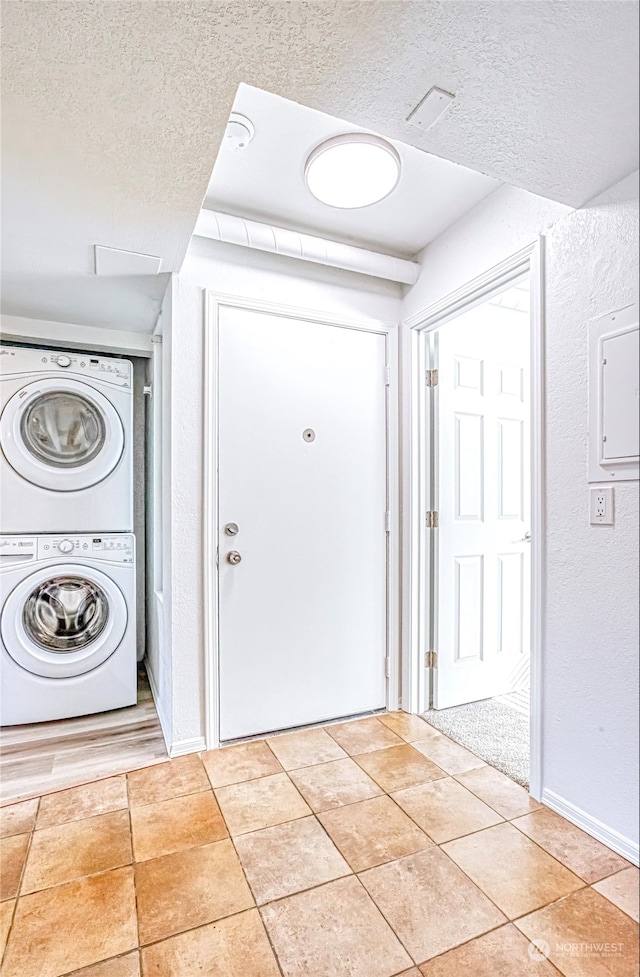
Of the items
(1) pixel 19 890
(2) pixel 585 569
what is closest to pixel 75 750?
(1) pixel 19 890

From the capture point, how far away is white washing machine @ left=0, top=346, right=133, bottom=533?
229 cm

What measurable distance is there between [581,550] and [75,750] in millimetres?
2112

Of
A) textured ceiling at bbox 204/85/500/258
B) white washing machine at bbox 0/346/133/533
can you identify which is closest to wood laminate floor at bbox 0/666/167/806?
white washing machine at bbox 0/346/133/533

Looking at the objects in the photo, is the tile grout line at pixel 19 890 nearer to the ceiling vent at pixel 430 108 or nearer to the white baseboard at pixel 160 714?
the white baseboard at pixel 160 714

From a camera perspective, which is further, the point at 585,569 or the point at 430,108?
the point at 585,569

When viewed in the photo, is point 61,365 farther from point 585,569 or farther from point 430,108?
point 585,569

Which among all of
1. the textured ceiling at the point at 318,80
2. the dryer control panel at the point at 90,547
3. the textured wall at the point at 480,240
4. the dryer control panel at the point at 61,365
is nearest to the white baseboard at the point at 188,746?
the dryer control panel at the point at 90,547

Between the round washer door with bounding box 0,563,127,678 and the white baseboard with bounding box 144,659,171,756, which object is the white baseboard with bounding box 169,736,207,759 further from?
the round washer door with bounding box 0,563,127,678

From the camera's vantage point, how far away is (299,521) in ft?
7.29

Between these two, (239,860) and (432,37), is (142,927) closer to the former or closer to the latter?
(239,860)

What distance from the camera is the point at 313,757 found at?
195 centimetres

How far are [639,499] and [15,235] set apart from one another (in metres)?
1.97

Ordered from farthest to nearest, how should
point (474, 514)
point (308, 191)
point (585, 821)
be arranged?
point (474, 514), point (308, 191), point (585, 821)

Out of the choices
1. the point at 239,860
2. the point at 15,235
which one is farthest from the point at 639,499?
the point at 15,235
